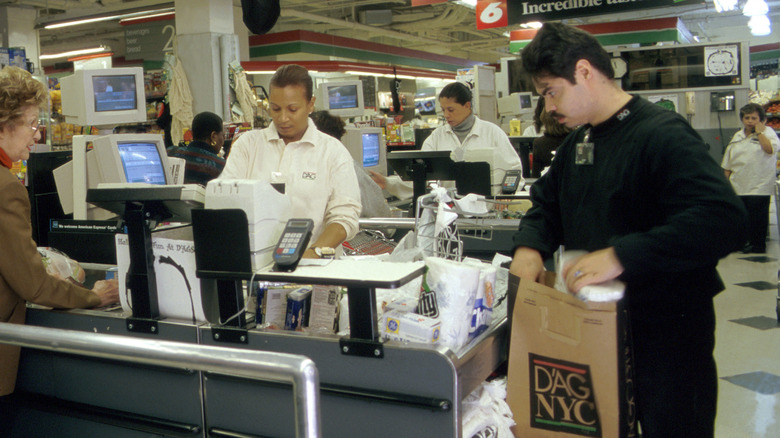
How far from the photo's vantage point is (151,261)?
6.85 ft

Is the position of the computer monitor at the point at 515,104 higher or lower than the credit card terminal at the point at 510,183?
higher

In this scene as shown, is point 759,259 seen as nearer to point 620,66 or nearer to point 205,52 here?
point 620,66

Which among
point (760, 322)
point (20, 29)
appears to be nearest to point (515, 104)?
point (760, 322)

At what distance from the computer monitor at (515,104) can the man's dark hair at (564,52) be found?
27.1ft

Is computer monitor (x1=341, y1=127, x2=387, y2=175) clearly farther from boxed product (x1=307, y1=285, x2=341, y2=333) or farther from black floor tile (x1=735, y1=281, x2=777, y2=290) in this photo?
boxed product (x1=307, y1=285, x2=341, y2=333)

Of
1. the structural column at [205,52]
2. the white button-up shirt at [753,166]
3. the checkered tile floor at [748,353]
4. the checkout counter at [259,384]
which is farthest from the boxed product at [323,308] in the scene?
the white button-up shirt at [753,166]

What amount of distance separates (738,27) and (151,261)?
24654 millimetres

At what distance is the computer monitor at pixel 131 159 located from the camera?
333 centimetres

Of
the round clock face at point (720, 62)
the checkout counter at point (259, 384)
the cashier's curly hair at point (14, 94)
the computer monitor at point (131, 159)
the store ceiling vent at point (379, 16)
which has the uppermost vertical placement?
the store ceiling vent at point (379, 16)

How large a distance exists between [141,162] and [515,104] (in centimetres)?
731

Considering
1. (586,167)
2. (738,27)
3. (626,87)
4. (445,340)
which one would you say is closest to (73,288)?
(445,340)

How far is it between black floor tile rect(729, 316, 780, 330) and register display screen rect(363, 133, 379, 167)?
362 cm

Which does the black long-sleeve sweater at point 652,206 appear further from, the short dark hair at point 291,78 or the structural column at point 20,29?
the structural column at point 20,29

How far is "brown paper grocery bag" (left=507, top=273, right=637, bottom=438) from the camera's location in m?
1.77
